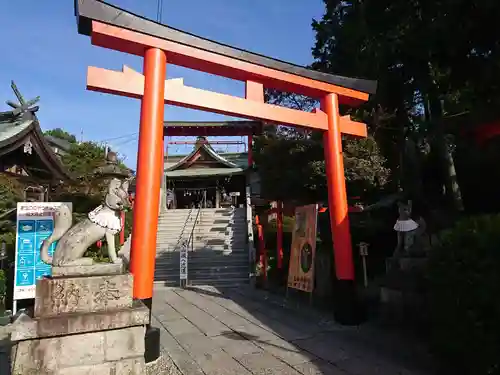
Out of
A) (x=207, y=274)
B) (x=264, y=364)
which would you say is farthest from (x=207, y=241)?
(x=264, y=364)

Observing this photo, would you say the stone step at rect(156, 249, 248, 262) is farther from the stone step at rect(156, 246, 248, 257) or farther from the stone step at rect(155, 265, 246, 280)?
the stone step at rect(155, 265, 246, 280)

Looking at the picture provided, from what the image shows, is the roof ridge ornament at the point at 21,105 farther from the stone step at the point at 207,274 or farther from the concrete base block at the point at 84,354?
the concrete base block at the point at 84,354

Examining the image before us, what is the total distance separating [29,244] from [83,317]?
4.38 meters

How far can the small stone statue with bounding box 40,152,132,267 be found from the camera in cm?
373

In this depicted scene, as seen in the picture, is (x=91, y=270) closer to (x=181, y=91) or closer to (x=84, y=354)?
(x=84, y=354)

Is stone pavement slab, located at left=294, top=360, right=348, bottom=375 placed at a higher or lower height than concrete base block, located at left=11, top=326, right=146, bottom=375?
lower

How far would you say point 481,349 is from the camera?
3131 millimetres

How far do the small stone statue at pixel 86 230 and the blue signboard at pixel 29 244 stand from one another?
320 centimetres

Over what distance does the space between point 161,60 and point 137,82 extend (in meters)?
0.51

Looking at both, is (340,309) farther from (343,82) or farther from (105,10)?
(105,10)

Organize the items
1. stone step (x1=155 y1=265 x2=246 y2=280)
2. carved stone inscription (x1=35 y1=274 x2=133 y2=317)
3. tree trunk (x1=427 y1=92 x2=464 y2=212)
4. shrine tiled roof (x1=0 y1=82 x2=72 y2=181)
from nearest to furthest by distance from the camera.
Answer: carved stone inscription (x1=35 y1=274 x2=133 y2=317), tree trunk (x1=427 y1=92 x2=464 y2=212), shrine tiled roof (x1=0 y1=82 x2=72 y2=181), stone step (x1=155 y1=265 x2=246 y2=280)

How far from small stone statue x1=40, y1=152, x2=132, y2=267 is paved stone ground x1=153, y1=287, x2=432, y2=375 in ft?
6.20

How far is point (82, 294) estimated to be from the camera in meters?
3.61

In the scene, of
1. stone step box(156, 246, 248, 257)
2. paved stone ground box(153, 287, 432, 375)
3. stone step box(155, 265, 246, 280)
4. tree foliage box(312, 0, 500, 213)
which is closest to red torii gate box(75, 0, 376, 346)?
paved stone ground box(153, 287, 432, 375)
